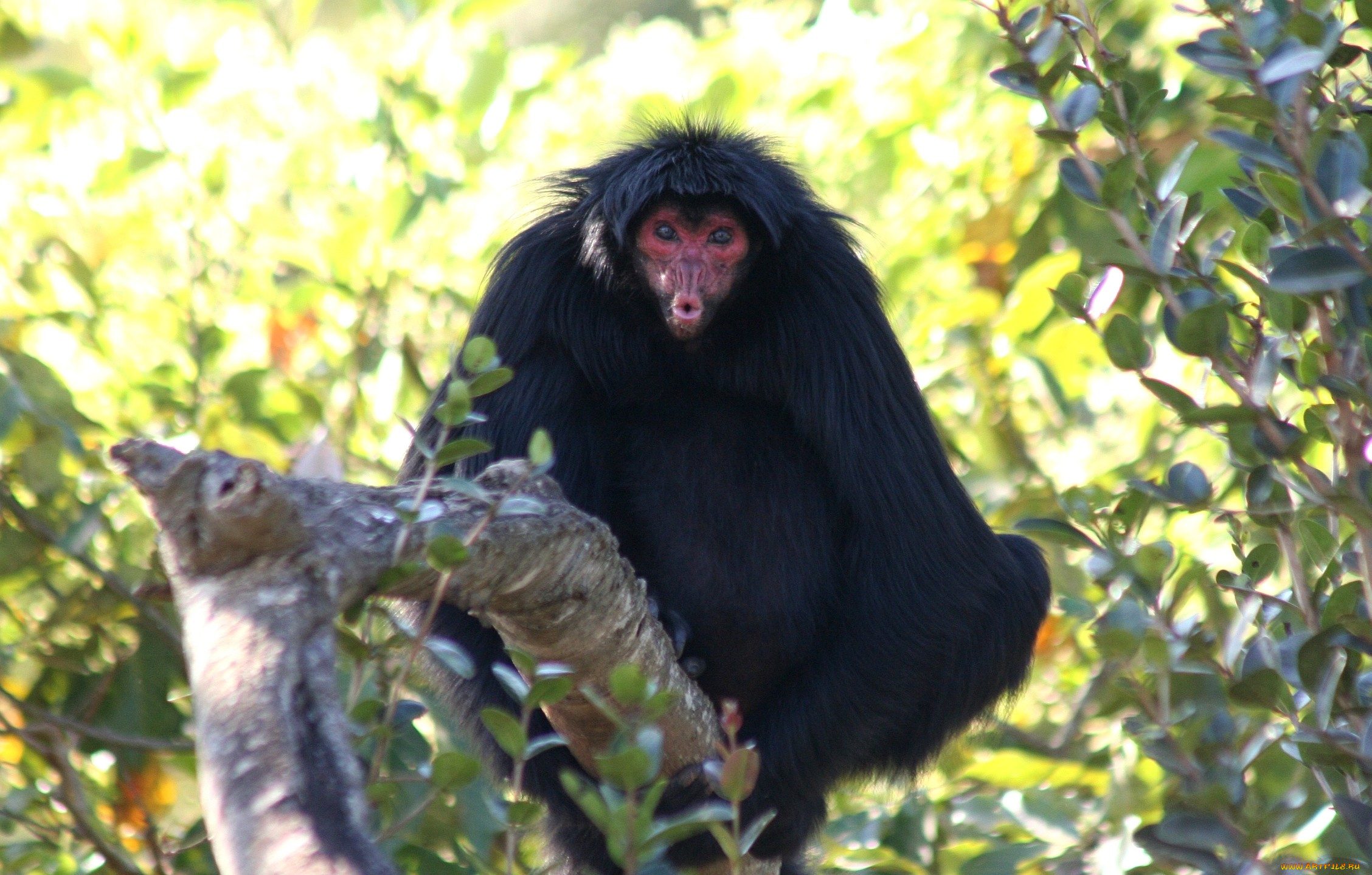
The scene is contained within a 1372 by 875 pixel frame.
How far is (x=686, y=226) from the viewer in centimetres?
351

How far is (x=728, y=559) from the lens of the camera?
10.6ft

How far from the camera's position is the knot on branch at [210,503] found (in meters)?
1.48

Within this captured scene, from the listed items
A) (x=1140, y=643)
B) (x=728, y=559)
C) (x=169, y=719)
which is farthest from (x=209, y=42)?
(x=1140, y=643)

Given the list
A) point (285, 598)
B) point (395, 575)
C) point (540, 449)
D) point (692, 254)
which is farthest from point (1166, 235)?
point (692, 254)

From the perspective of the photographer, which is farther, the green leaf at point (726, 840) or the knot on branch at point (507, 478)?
the knot on branch at point (507, 478)

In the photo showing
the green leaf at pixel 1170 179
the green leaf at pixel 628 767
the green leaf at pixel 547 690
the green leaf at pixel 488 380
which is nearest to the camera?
the green leaf at pixel 628 767

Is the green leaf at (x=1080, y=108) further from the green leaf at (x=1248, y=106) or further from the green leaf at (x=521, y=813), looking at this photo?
the green leaf at (x=521, y=813)

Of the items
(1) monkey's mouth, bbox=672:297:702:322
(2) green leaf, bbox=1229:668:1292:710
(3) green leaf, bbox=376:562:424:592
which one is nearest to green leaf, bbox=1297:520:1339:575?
(2) green leaf, bbox=1229:668:1292:710

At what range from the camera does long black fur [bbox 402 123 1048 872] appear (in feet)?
10.4

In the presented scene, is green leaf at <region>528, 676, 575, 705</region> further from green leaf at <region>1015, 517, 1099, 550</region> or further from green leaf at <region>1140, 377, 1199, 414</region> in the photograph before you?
green leaf at <region>1140, 377, 1199, 414</region>

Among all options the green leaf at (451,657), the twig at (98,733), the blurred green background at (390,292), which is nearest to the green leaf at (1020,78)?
the green leaf at (451,657)

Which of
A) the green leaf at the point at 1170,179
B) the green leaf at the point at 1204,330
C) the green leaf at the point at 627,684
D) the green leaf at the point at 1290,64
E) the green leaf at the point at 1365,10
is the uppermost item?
the green leaf at the point at 1365,10

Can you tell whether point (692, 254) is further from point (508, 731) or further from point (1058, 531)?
point (508, 731)

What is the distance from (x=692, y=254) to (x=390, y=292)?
1.91 metres
